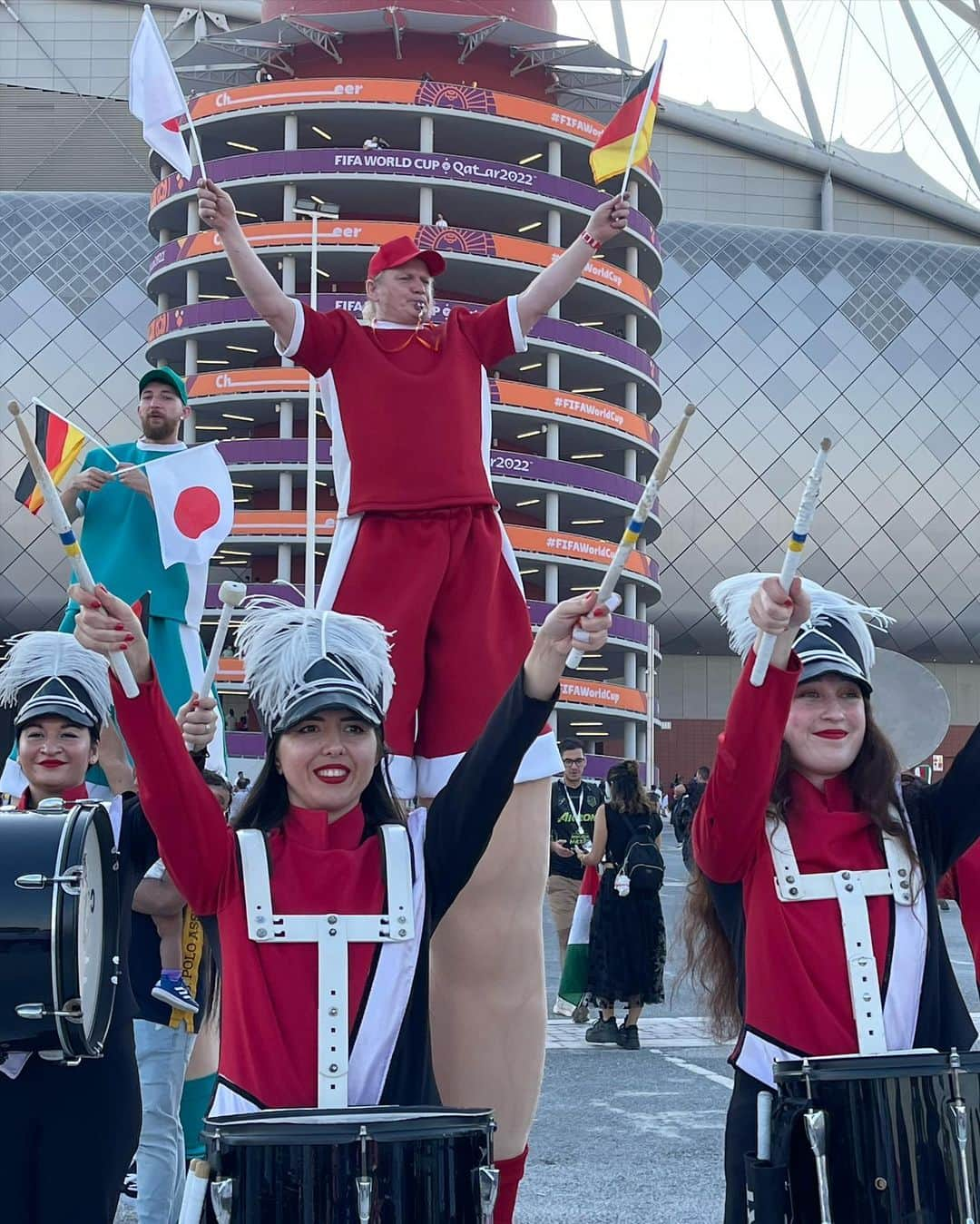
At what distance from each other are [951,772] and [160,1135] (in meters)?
2.48

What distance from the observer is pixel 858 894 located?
10.3ft

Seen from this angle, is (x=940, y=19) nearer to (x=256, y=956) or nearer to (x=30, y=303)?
(x=30, y=303)

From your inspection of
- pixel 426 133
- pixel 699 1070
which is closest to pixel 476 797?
pixel 699 1070

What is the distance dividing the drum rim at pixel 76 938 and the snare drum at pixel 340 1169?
0.63 meters

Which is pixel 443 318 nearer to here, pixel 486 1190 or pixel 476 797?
pixel 476 797

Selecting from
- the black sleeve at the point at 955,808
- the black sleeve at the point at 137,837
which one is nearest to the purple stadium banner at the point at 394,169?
the black sleeve at the point at 137,837

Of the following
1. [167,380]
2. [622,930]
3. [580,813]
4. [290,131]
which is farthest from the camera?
[290,131]

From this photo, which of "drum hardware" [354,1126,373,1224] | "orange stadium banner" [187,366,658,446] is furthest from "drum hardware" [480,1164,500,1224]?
"orange stadium banner" [187,366,658,446]

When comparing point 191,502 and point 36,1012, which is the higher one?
point 191,502

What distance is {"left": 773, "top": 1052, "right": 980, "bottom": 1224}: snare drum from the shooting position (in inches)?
104

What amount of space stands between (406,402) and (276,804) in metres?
1.21

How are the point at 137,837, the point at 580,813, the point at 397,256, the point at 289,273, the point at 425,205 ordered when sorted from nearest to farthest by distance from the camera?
the point at 137,837
the point at 397,256
the point at 580,813
the point at 289,273
the point at 425,205

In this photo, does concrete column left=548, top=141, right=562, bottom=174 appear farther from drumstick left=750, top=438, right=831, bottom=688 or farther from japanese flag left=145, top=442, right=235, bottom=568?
drumstick left=750, top=438, right=831, bottom=688

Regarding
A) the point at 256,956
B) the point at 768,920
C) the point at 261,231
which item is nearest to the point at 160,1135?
the point at 256,956
